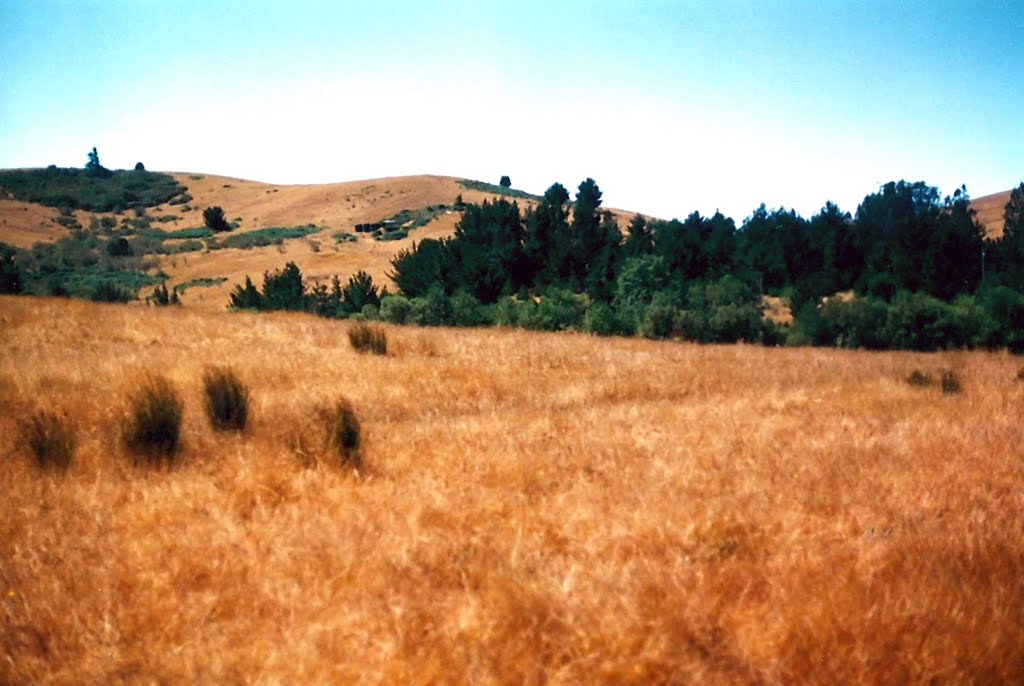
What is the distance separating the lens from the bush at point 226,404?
7.05m

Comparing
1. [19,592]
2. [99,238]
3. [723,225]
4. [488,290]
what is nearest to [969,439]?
[19,592]

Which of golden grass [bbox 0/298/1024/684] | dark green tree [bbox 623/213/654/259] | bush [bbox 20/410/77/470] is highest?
dark green tree [bbox 623/213/654/259]

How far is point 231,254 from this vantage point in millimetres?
51562

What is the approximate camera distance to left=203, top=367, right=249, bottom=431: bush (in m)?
7.05

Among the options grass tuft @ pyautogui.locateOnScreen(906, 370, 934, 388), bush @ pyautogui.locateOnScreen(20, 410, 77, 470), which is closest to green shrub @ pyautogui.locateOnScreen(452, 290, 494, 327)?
grass tuft @ pyautogui.locateOnScreen(906, 370, 934, 388)

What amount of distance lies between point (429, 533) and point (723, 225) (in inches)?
1681

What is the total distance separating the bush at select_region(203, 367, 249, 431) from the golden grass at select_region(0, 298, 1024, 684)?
175 millimetres

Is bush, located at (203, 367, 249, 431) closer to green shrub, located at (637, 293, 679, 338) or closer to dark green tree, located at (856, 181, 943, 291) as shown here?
green shrub, located at (637, 293, 679, 338)

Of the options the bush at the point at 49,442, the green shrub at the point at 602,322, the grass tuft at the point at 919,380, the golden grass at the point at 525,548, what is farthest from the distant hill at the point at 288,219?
the grass tuft at the point at 919,380

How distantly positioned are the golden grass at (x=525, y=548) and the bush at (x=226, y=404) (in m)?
0.18

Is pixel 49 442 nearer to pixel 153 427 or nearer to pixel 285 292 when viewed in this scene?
pixel 153 427

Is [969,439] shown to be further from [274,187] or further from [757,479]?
[274,187]

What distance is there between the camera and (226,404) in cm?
721

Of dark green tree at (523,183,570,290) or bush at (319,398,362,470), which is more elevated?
dark green tree at (523,183,570,290)
